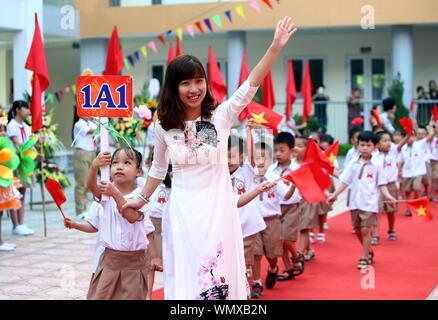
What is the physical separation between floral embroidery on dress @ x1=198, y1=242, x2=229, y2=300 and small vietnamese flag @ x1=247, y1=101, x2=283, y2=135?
2804mm

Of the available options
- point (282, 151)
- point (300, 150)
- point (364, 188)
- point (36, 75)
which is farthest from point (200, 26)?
point (282, 151)

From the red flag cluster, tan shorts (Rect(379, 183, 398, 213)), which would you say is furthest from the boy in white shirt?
the red flag cluster

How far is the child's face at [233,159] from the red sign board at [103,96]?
1752mm

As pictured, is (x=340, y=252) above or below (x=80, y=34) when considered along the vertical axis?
below

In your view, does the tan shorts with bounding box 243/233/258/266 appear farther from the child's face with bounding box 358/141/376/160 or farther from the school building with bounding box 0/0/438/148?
the school building with bounding box 0/0/438/148

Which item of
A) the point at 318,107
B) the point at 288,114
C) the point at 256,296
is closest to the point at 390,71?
the point at 318,107

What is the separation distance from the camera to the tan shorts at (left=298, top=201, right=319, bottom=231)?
312 inches

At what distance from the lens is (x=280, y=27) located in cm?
378

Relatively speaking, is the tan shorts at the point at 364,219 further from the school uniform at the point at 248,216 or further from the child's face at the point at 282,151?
the school uniform at the point at 248,216

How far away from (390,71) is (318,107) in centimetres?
266

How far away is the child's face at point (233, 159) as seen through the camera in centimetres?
582

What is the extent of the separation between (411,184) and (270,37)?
35.0ft

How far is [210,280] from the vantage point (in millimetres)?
3834
